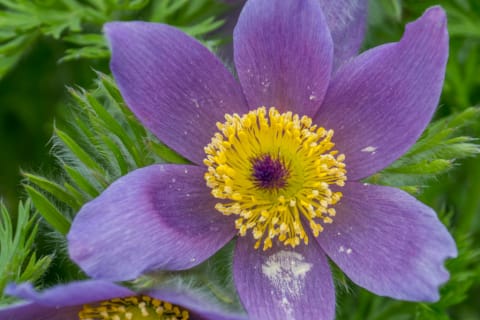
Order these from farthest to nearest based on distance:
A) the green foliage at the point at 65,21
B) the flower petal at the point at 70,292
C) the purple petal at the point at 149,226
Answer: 1. the green foliage at the point at 65,21
2. the purple petal at the point at 149,226
3. the flower petal at the point at 70,292

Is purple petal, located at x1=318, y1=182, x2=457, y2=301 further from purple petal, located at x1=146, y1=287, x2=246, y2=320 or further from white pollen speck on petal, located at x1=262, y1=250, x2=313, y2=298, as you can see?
purple petal, located at x1=146, y1=287, x2=246, y2=320

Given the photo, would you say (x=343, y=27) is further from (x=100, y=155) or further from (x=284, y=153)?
(x=100, y=155)

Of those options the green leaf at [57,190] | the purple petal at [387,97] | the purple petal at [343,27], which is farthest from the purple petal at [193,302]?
the purple petal at [343,27]

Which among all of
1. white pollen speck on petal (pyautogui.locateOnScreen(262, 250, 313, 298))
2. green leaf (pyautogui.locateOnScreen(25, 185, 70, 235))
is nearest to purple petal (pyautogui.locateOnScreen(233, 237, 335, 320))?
white pollen speck on petal (pyautogui.locateOnScreen(262, 250, 313, 298))

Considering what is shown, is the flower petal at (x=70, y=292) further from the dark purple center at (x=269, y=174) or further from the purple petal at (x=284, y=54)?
the purple petal at (x=284, y=54)

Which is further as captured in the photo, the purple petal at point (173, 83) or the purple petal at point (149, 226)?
the purple petal at point (173, 83)

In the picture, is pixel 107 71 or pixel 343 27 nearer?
pixel 343 27

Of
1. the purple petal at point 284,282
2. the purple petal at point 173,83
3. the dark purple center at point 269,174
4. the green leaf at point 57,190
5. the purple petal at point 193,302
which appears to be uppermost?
the purple petal at point 173,83

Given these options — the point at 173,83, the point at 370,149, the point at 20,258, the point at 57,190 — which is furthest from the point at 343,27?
the point at 20,258
